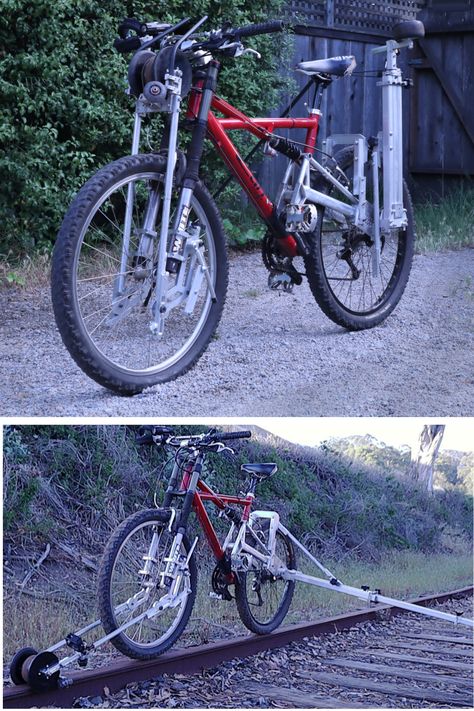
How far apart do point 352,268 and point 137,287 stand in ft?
5.52

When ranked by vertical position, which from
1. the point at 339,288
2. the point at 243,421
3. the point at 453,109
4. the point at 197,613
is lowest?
A: the point at 197,613

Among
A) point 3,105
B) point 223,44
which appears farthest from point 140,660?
point 3,105

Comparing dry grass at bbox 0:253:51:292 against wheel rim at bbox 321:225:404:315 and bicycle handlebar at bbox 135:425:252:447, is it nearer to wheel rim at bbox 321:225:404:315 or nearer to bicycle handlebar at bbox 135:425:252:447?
wheel rim at bbox 321:225:404:315

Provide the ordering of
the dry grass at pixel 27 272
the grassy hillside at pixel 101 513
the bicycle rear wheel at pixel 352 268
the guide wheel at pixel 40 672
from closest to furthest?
the guide wheel at pixel 40 672 → the grassy hillside at pixel 101 513 → the bicycle rear wheel at pixel 352 268 → the dry grass at pixel 27 272

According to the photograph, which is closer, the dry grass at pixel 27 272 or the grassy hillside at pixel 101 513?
the grassy hillside at pixel 101 513

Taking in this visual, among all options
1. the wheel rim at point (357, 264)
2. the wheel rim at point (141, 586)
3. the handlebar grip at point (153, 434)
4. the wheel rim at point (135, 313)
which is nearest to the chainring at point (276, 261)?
the wheel rim at point (357, 264)

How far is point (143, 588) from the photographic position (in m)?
3.85

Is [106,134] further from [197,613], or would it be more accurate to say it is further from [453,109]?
[453,109]

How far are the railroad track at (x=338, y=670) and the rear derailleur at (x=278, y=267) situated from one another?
5.63ft

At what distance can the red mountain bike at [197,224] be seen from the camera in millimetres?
4500

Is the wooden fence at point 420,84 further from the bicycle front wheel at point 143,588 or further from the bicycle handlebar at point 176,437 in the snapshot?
the bicycle front wheel at point 143,588

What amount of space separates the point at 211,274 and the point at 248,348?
77 centimetres

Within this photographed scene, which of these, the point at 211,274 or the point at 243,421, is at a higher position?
the point at 211,274

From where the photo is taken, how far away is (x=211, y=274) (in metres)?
4.99
